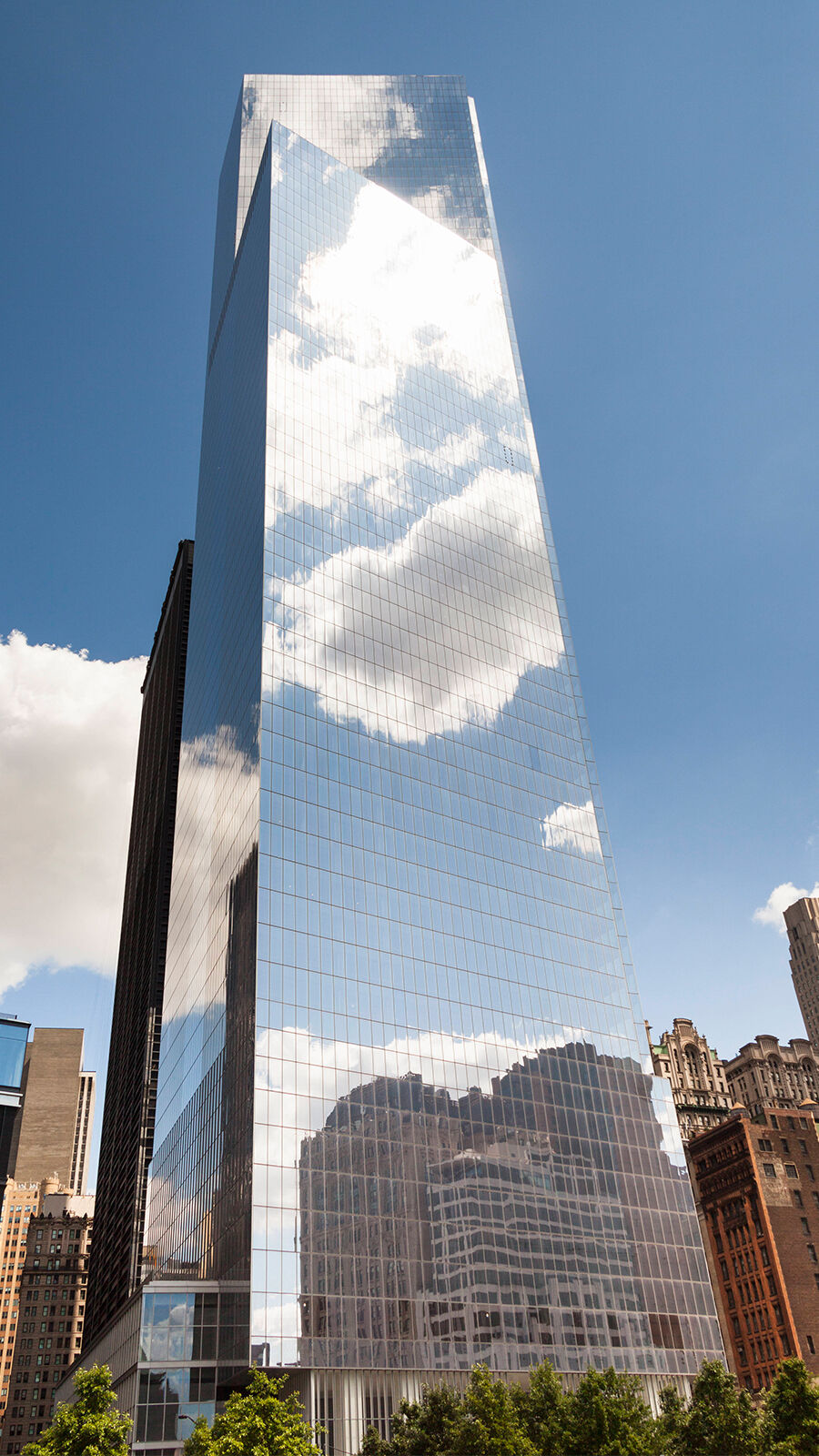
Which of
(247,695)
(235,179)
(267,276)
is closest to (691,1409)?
(247,695)

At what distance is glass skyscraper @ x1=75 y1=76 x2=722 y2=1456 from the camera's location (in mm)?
69562

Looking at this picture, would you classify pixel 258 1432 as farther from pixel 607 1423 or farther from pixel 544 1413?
pixel 544 1413

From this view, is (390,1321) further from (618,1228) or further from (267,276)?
(267,276)

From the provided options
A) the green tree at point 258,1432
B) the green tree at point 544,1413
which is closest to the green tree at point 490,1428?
the green tree at point 544,1413

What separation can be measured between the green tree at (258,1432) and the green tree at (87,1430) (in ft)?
13.0

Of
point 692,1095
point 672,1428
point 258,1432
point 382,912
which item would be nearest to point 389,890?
point 382,912

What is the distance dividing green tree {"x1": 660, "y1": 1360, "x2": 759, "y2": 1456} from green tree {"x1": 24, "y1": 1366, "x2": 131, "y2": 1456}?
91.6 feet

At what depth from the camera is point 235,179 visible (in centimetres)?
15925

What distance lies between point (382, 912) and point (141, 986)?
72.8 meters

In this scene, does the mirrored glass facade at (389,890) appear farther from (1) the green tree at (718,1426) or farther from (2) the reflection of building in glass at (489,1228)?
(1) the green tree at (718,1426)

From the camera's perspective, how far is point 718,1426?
58375 mm

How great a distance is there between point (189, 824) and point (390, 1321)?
62334 millimetres

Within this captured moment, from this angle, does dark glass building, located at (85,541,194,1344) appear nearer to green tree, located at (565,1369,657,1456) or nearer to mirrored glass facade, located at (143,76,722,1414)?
mirrored glass facade, located at (143,76,722,1414)

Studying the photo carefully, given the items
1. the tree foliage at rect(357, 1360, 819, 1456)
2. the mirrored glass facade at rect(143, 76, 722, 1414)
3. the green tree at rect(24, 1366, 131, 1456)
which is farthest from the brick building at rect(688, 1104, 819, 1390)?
the green tree at rect(24, 1366, 131, 1456)
